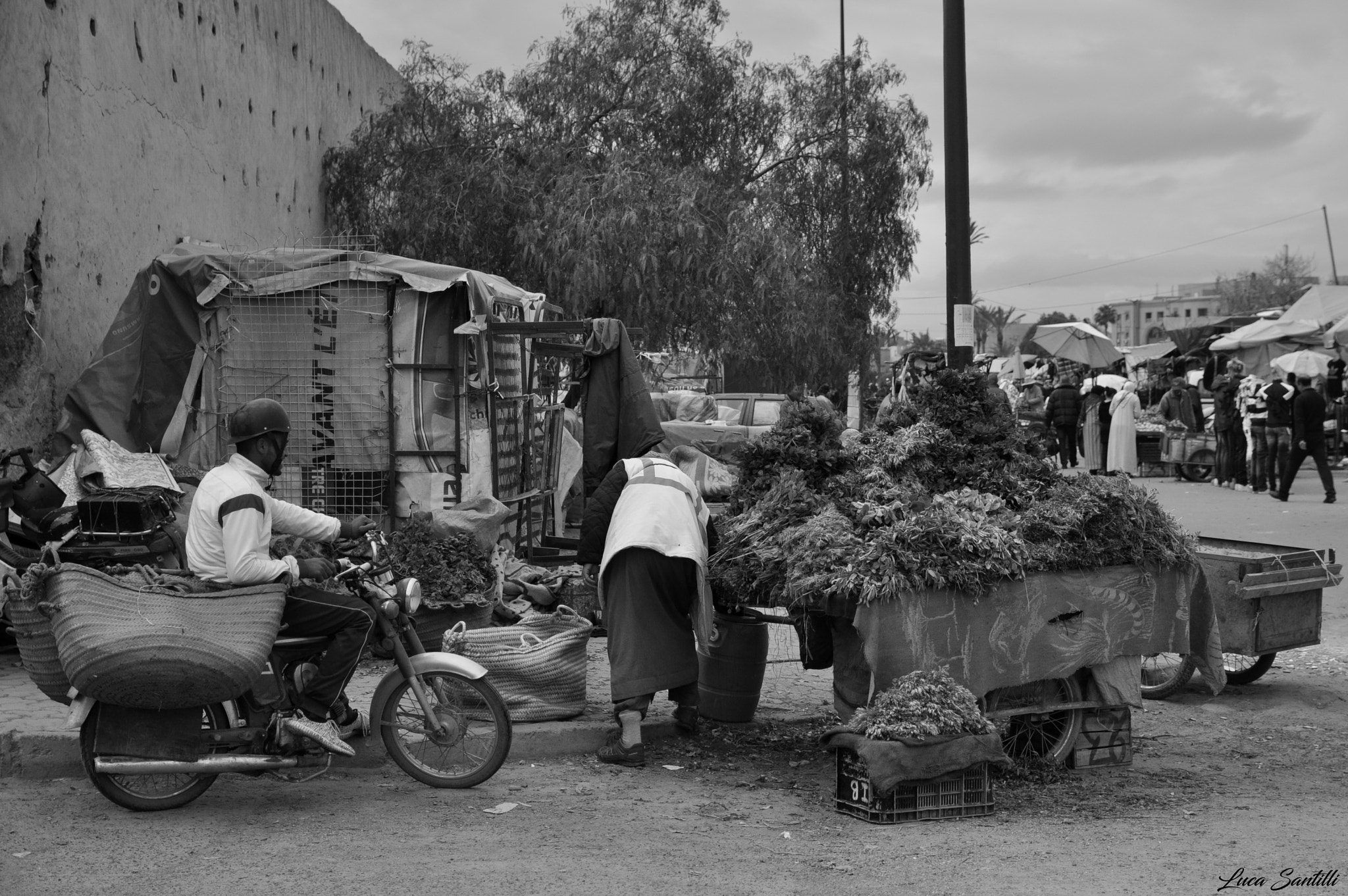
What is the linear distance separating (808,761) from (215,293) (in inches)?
227

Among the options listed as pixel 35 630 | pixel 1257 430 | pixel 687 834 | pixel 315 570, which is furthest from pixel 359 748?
pixel 1257 430

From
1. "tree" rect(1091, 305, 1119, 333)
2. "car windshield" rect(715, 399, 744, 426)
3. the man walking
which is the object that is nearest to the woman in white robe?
the man walking

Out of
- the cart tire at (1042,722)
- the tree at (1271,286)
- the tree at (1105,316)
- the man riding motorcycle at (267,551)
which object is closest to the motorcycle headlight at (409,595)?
the man riding motorcycle at (267,551)

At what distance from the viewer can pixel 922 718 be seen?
5062 mm

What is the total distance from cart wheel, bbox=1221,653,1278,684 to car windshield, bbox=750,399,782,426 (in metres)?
12.4

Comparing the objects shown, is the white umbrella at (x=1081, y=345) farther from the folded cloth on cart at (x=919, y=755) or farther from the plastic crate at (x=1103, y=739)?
the folded cloth on cart at (x=919, y=755)

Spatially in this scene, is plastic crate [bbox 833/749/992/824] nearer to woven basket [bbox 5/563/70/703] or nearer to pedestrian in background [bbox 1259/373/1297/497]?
woven basket [bbox 5/563/70/703]

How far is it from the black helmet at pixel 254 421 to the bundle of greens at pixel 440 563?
6.39 feet

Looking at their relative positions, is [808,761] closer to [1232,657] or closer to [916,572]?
[916,572]

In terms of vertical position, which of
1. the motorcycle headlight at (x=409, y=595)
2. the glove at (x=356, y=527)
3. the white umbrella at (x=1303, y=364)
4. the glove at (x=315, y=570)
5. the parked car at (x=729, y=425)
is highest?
the white umbrella at (x=1303, y=364)

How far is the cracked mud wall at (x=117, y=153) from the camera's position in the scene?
28.4ft

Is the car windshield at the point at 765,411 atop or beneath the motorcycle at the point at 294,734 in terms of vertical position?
atop

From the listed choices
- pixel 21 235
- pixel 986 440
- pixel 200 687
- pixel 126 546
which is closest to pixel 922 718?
pixel 986 440

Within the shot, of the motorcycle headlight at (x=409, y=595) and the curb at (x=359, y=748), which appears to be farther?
the curb at (x=359, y=748)
